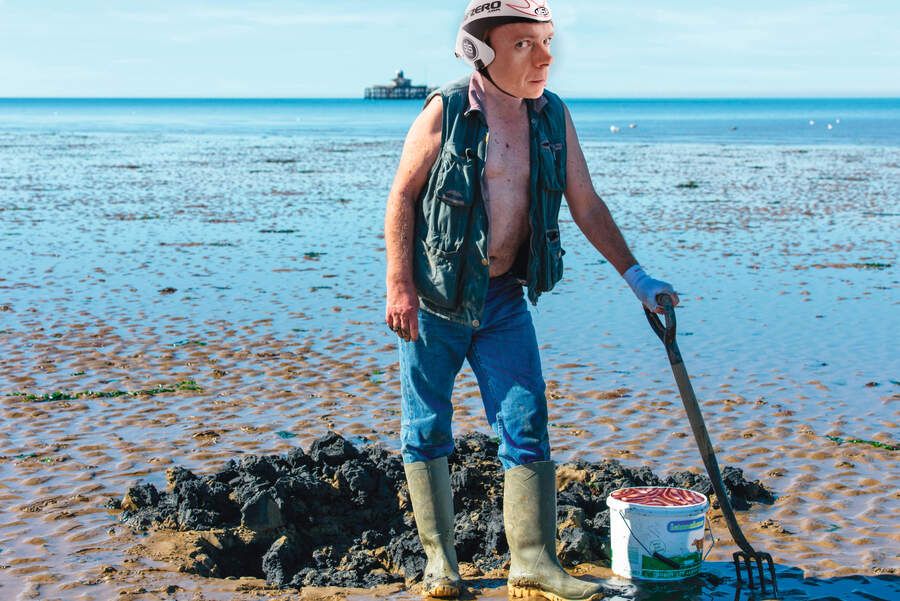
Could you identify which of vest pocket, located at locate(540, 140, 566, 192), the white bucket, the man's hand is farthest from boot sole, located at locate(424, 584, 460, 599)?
vest pocket, located at locate(540, 140, 566, 192)

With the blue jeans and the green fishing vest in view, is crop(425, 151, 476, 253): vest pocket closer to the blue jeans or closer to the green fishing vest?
the green fishing vest

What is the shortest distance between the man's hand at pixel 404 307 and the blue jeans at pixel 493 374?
0.11m

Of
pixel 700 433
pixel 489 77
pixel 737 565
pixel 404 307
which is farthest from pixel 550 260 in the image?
pixel 737 565

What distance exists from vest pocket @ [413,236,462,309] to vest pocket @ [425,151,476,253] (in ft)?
0.10

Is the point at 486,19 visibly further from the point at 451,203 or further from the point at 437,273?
the point at 437,273

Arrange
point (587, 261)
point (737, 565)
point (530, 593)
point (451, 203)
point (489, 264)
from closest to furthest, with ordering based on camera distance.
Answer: point (451, 203)
point (489, 264)
point (530, 593)
point (737, 565)
point (587, 261)

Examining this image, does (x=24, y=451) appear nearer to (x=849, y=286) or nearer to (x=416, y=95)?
(x=849, y=286)

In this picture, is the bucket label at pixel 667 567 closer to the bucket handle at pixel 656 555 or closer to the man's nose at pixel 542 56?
the bucket handle at pixel 656 555

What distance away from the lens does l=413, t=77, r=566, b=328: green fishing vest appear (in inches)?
148

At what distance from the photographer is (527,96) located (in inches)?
152

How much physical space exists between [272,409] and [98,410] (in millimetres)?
1071

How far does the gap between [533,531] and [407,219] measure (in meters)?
1.20

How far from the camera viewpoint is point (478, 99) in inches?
152


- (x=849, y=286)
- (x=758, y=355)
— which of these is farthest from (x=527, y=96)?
(x=849, y=286)
